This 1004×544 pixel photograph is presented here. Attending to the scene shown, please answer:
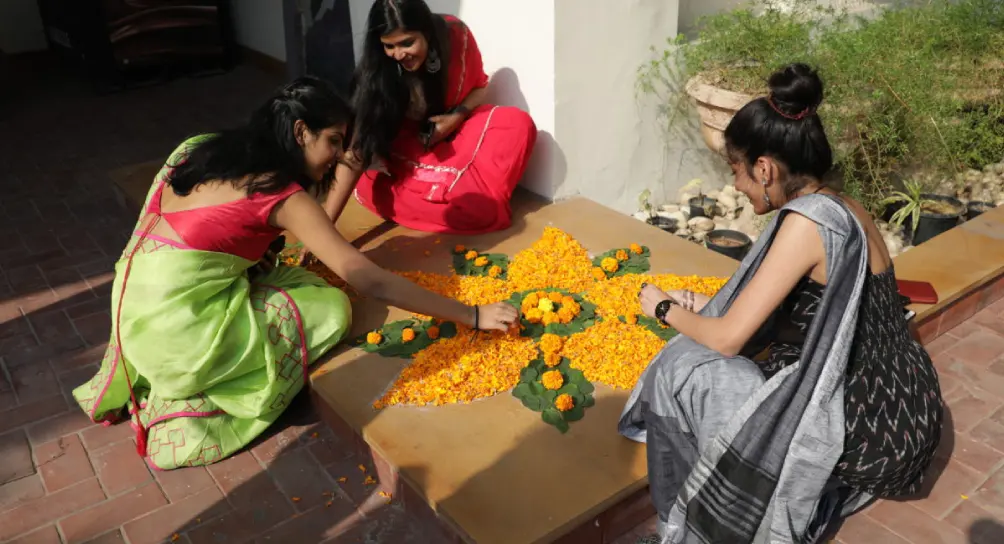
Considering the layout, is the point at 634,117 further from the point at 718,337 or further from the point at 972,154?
the point at 718,337

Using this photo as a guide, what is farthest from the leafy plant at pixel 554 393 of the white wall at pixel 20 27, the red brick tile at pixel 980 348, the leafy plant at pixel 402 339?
the white wall at pixel 20 27

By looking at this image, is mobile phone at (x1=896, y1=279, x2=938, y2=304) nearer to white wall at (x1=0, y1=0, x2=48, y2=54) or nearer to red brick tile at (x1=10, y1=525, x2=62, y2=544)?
red brick tile at (x1=10, y1=525, x2=62, y2=544)

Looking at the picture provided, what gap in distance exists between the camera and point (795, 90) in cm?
205

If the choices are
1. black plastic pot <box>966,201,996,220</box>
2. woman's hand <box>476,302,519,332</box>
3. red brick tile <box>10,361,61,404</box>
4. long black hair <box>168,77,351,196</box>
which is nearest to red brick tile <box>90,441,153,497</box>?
red brick tile <box>10,361,61,404</box>

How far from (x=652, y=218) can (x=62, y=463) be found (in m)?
3.24

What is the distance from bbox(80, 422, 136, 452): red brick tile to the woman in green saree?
0.46ft

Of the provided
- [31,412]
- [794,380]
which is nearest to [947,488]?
[794,380]

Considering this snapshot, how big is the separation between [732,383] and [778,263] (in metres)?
0.35

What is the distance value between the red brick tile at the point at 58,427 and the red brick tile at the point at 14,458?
39mm

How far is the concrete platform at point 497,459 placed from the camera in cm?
226

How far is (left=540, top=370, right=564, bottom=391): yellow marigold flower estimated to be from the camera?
9.02 ft

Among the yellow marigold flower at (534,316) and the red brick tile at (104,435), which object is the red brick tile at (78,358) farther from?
the yellow marigold flower at (534,316)

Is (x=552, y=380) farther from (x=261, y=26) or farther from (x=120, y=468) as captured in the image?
(x=261, y=26)

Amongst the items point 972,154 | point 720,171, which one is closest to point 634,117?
point 720,171
